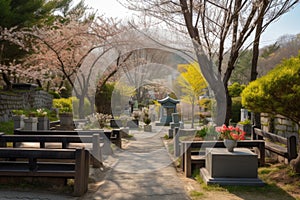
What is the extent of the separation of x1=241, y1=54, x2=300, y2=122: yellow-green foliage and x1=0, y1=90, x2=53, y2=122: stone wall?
35.9 ft

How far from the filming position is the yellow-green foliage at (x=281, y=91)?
410cm

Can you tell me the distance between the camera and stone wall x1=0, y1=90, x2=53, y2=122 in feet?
40.7

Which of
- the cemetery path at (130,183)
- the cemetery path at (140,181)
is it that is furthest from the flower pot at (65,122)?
the cemetery path at (130,183)

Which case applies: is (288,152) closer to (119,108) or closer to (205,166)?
(205,166)

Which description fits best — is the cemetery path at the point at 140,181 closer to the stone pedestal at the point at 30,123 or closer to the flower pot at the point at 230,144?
the flower pot at the point at 230,144

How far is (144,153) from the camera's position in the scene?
8.77 m

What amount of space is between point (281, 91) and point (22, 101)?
13.8 meters

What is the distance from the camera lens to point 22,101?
14977 millimetres

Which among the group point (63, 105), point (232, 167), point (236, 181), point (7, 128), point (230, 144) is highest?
point (63, 105)

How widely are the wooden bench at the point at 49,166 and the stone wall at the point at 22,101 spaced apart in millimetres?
8653

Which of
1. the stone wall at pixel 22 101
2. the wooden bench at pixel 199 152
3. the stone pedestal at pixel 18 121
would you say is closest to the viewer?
the wooden bench at pixel 199 152

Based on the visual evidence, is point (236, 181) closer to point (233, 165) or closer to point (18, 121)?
point (233, 165)

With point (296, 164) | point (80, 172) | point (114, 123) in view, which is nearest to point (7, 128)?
point (114, 123)

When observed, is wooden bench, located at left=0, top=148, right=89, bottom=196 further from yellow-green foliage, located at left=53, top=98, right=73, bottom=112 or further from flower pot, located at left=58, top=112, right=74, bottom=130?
yellow-green foliage, located at left=53, top=98, right=73, bottom=112
